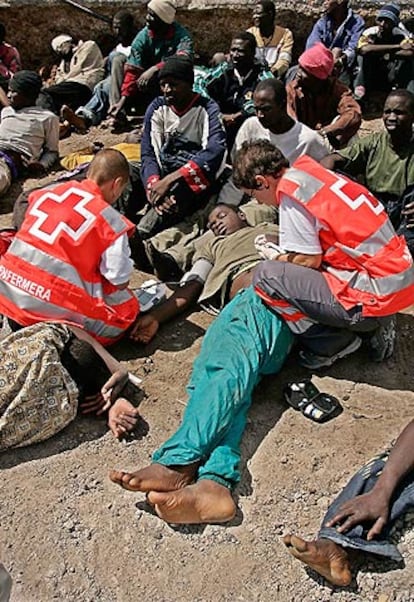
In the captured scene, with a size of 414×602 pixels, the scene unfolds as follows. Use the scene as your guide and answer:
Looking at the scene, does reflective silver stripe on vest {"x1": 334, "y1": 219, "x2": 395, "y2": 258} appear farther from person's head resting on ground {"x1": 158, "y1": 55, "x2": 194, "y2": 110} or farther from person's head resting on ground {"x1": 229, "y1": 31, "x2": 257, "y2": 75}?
person's head resting on ground {"x1": 229, "y1": 31, "x2": 257, "y2": 75}

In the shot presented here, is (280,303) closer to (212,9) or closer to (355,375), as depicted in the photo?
(355,375)

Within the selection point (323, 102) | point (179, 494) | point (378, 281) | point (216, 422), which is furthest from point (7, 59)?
point (179, 494)

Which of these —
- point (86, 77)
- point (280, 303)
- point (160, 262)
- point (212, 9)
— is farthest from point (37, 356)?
point (212, 9)

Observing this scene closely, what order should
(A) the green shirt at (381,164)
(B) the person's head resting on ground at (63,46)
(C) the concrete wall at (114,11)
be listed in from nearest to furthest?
(A) the green shirt at (381,164), (C) the concrete wall at (114,11), (B) the person's head resting on ground at (63,46)

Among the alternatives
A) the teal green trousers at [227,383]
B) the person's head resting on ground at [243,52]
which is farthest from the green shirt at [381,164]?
the person's head resting on ground at [243,52]

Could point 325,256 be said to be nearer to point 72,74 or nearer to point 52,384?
point 52,384

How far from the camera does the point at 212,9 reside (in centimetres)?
855

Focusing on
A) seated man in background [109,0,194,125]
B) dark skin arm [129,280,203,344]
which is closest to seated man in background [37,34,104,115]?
seated man in background [109,0,194,125]

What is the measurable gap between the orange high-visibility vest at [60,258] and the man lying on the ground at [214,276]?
60cm

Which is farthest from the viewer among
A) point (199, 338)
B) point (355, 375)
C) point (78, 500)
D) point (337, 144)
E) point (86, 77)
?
point (86, 77)

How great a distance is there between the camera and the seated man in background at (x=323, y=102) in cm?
591

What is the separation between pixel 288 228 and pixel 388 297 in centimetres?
60

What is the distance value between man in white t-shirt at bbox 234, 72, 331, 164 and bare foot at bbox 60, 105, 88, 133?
8.84ft

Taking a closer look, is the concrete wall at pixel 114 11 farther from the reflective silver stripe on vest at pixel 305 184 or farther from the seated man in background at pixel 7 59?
the reflective silver stripe on vest at pixel 305 184
